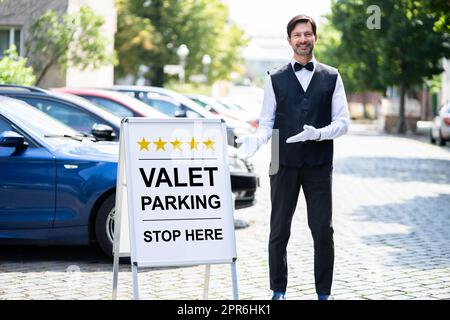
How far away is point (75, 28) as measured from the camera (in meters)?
27.0

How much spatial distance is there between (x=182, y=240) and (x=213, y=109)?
17.5 meters

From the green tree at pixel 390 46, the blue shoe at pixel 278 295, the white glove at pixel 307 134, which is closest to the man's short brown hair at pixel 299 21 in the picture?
the white glove at pixel 307 134

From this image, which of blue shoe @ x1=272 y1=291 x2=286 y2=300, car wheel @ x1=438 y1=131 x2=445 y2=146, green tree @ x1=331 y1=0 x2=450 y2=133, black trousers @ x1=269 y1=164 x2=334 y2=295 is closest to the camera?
black trousers @ x1=269 y1=164 x2=334 y2=295

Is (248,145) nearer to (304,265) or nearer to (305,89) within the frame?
(305,89)

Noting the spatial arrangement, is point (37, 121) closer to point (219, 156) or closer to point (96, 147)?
point (96, 147)

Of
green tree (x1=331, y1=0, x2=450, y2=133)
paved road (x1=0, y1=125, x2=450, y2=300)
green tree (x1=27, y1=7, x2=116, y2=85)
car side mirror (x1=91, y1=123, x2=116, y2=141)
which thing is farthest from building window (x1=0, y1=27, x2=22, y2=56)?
car side mirror (x1=91, y1=123, x2=116, y2=141)

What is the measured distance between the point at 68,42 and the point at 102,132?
682 inches

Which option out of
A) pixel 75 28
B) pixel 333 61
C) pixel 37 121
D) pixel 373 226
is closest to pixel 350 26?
pixel 333 61

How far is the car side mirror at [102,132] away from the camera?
10227 mm

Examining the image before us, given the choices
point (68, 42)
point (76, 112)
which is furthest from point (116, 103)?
point (68, 42)

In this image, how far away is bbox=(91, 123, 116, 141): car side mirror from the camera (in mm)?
10227

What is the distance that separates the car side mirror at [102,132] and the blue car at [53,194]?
1594 millimetres

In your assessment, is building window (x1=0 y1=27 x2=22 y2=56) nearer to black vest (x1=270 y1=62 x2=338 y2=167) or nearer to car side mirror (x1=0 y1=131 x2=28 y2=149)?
car side mirror (x1=0 y1=131 x2=28 y2=149)

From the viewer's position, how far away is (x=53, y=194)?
8398 mm
